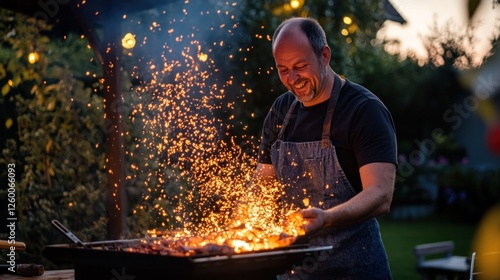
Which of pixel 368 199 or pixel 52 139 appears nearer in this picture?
pixel 368 199

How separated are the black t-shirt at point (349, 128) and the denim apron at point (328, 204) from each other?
0.14 feet

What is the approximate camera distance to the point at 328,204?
10.5 ft

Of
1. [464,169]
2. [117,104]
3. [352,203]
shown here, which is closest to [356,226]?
[352,203]

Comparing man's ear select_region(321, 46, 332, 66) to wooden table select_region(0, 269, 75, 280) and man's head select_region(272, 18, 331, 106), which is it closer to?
man's head select_region(272, 18, 331, 106)

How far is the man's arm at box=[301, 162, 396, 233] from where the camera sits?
272 centimetres

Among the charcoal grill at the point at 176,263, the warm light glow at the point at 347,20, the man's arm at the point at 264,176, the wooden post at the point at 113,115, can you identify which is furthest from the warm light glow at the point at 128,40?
the warm light glow at the point at 347,20

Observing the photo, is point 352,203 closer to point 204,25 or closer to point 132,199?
point 204,25

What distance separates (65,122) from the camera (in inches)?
280

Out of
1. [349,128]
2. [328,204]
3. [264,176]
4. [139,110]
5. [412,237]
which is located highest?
[139,110]

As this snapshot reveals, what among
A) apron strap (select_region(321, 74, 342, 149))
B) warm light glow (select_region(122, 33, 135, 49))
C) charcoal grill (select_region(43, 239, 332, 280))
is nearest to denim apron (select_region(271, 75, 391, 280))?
apron strap (select_region(321, 74, 342, 149))

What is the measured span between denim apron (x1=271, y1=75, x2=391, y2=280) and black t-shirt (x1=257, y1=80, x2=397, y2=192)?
0.14 feet

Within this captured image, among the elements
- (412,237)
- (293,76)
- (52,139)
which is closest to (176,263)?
(293,76)

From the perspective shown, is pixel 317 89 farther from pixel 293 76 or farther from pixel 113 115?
pixel 113 115

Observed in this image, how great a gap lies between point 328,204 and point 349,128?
375mm
